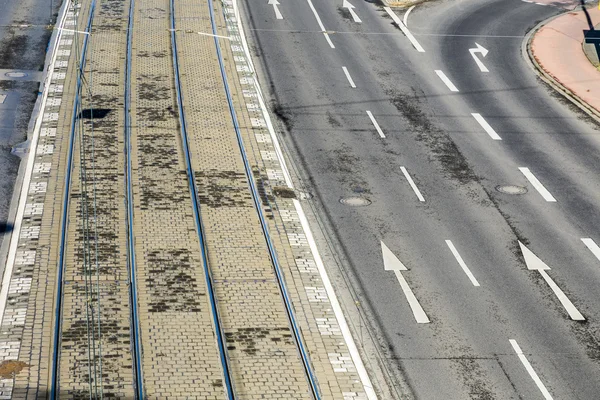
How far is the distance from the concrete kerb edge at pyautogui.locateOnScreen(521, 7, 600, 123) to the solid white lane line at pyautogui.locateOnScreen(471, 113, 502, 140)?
160 inches

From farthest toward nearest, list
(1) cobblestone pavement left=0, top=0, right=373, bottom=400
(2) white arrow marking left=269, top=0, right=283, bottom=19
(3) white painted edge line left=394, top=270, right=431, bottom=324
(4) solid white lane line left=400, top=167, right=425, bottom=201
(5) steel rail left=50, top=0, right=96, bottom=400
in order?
(2) white arrow marking left=269, top=0, right=283, bottom=19, (4) solid white lane line left=400, top=167, right=425, bottom=201, (3) white painted edge line left=394, top=270, right=431, bottom=324, (1) cobblestone pavement left=0, top=0, right=373, bottom=400, (5) steel rail left=50, top=0, right=96, bottom=400

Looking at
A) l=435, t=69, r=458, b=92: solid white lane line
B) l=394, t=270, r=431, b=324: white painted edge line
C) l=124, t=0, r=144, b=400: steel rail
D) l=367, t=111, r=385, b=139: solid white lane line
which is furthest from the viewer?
l=435, t=69, r=458, b=92: solid white lane line

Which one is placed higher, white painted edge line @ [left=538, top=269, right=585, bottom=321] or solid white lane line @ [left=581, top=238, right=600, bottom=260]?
white painted edge line @ [left=538, top=269, right=585, bottom=321]

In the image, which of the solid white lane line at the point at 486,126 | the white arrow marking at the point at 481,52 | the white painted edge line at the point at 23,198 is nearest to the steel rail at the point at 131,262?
the white painted edge line at the point at 23,198

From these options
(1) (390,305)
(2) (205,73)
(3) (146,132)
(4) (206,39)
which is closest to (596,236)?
(1) (390,305)

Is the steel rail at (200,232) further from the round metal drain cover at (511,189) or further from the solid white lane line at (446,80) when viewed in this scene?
the solid white lane line at (446,80)

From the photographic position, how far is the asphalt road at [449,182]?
22.0 meters

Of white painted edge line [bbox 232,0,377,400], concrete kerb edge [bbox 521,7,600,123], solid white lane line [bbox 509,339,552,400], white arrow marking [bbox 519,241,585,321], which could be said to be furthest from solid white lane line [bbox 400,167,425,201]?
concrete kerb edge [bbox 521,7,600,123]

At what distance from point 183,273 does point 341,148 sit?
32.9 ft

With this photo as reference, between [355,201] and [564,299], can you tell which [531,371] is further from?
[355,201]

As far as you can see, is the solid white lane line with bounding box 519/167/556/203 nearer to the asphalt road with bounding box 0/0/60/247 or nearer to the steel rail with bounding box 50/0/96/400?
the steel rail with bounding box 50/0/96/400

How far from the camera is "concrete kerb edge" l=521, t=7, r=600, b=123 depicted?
37.1 m

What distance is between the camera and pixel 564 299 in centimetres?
2409

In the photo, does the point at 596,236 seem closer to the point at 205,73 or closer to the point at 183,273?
the point at 183,273
